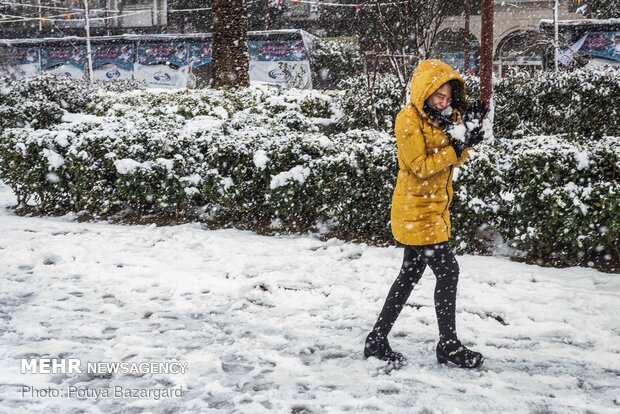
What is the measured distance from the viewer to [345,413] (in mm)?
3020

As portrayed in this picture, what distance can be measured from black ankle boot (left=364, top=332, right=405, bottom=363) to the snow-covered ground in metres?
0.07

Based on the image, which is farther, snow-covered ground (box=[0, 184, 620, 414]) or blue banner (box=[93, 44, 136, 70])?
blue banner (box=[93, 44, 136, 70])

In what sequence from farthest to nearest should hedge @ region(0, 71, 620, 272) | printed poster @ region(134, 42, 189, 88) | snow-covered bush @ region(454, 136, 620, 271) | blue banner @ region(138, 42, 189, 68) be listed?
printed poster @ region(134, 42, 189, 88) < blue banner @ region(138, 42, 189, 68) < hedge @ region(0, 71, 620, 272) < snow-covered bush @ region(454, 136, 620, 271)

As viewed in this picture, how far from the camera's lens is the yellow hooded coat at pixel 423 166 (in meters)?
3.29

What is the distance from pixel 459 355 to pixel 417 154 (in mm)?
1272

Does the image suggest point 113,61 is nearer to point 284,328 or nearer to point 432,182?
point 284,328

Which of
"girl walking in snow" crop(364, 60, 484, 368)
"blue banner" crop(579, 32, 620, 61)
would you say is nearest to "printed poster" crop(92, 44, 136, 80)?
"blue banner" crop(579, 32, 620, 61)

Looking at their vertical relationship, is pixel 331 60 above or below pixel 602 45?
above

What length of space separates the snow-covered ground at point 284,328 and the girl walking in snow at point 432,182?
1.10 ft

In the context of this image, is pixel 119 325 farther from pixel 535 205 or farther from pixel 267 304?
pixel 535 205

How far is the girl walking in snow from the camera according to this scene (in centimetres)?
329

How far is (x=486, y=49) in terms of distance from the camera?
8.37 metres

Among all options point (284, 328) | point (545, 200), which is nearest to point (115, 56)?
point (545, 200)

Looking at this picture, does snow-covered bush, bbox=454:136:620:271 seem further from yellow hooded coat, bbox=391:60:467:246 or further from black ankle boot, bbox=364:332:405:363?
black ankle boot, bbox=364:332:405:363
